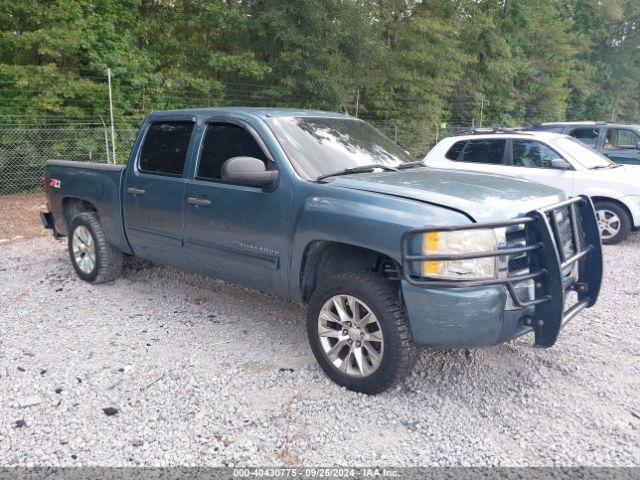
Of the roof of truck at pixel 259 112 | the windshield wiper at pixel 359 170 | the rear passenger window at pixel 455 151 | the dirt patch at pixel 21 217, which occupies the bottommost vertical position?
the dirt patch at pixel 21 217

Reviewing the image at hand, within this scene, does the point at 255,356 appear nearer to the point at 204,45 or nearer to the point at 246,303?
the point at 246,303

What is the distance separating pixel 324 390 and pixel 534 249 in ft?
5.30

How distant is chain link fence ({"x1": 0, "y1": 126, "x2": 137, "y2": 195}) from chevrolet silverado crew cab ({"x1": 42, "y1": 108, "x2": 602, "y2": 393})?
7.57 metres

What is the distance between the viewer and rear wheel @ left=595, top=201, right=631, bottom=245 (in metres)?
8.09

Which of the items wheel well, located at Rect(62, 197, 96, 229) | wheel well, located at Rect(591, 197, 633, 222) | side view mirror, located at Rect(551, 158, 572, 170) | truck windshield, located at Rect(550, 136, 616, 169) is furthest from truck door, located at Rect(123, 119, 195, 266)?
wheel well, located at Rect(591, 197, 633, 222)

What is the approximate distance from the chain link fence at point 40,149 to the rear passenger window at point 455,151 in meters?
7.40

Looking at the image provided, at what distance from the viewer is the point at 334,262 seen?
3908mm

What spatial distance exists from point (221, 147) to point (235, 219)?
69 centimetres

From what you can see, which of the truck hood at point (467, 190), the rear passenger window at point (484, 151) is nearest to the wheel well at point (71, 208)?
the truck hood at point (467, 190)

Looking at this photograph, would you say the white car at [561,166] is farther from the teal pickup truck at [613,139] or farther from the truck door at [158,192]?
the truck door at [158,192]

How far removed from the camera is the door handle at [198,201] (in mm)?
4500

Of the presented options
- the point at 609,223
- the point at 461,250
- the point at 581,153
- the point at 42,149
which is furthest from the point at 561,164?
the point at 42,149

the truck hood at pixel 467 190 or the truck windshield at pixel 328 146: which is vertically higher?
the truck windshield at pixel 328 146

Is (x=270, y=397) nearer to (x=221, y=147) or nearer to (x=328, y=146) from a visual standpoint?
(x=328, y=146)
